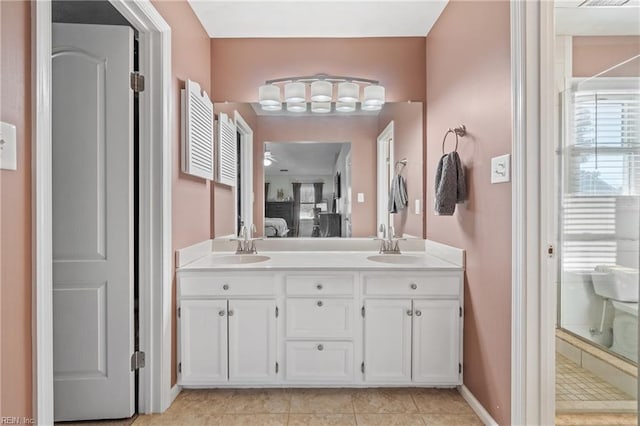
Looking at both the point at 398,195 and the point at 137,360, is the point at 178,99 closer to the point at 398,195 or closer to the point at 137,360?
the point at 137,360

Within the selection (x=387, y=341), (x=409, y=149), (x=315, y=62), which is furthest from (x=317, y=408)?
(x=315, y=62)

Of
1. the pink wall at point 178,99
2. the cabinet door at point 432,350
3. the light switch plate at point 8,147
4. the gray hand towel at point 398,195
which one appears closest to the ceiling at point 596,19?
the gray hand towel at point 398,195

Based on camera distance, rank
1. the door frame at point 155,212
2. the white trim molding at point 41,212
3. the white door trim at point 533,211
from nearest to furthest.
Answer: the white trim molding at point 41,212 < the white door trim at point 533,211 < the door frame at point 155,212

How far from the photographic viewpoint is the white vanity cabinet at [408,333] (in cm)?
212

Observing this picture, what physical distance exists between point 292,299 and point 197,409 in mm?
787

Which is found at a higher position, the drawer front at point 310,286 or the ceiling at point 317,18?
the ceiling at point 317,18

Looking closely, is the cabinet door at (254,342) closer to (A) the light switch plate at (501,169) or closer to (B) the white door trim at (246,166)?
(B) the white door trim at (246,166)

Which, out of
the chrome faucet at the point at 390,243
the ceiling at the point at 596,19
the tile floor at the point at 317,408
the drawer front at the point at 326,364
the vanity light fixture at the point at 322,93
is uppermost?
the ceiling at the point at 596,19

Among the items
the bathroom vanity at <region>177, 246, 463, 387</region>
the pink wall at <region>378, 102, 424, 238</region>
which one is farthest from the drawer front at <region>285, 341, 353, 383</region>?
the pink wall at <region>378, 102, 424, 238</region>

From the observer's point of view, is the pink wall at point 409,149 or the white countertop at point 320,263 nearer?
the white countertop at point 320,263

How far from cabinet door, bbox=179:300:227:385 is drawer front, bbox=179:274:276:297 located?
65 millimetres

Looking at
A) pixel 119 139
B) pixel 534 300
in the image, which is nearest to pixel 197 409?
pixel 119 139

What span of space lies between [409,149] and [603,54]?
149 centimetres

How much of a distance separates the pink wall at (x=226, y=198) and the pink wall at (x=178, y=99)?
68 mm
